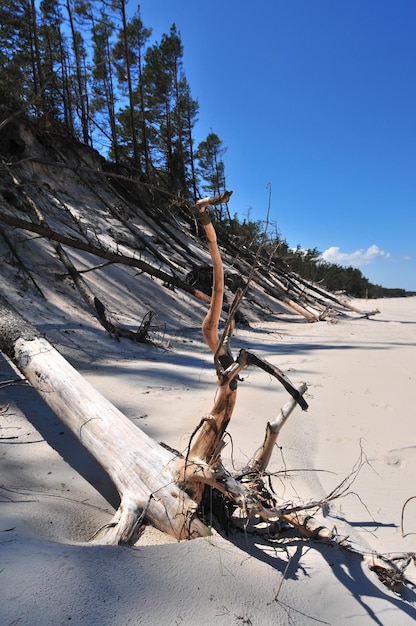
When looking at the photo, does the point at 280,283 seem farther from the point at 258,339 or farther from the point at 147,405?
the point at 147,405

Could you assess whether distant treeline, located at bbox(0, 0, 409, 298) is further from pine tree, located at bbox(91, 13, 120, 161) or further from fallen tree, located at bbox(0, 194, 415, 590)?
fallen tree, located at bbox(0, 194, 415, 590)

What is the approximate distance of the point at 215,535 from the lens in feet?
5.38

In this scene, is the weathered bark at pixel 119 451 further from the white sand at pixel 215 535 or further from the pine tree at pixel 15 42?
the pine tree at pixel 15 42

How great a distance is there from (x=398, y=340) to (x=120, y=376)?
6315 mm

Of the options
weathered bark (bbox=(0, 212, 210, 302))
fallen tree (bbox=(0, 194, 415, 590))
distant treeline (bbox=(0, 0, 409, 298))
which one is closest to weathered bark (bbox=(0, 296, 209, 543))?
fallen tree (bbox=(0, 194, 415, 590))

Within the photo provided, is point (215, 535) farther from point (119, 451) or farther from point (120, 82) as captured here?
point (120, 82)

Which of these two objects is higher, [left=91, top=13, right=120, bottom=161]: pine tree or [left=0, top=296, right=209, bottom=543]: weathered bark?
[left=91, top=13, right=120, bottom=161]: pine tree

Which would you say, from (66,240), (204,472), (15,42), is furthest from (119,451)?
(15,42)

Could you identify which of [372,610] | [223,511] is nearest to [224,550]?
[223,511]

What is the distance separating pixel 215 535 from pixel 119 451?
2.15ft

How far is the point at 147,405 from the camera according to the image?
11.3ft

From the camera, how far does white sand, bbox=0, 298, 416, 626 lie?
1.18 metres

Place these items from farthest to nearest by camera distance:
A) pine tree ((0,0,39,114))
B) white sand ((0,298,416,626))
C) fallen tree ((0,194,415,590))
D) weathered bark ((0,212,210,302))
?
pine tree ((0,0,39,114)) → weathered bark ((0,212,210,302)) → fallen tree ((0,194,415,590)) → white sand ((0,298,416,626))

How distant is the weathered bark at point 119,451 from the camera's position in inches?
63.7
